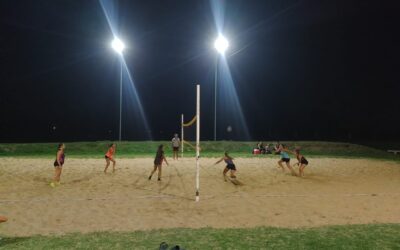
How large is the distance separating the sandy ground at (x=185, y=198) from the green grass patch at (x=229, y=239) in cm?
159

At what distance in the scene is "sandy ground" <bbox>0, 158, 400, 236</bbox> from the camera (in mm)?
11297

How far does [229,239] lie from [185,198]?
5.88 m

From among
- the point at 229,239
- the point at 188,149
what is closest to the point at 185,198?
the point at 229,239

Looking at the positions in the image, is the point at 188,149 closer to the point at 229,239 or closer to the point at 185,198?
the point at 185,198

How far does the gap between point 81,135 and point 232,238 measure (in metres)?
39.5

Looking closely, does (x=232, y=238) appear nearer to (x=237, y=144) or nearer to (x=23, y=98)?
(x=237, y=144)

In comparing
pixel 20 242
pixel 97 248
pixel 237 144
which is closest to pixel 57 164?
pixel 20 242

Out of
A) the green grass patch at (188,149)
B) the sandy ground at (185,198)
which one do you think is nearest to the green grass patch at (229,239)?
the sandy ground at (185,198)

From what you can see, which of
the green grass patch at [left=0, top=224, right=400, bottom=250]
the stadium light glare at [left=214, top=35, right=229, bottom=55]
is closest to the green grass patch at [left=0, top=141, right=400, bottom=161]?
the stadium light glare at [left=214, top=35, right=229, bottom=55]

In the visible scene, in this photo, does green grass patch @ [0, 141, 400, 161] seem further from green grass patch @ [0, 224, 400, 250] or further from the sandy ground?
green grass patch @ [0, 224, 400, 250]

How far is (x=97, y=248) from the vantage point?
7871 millimetres

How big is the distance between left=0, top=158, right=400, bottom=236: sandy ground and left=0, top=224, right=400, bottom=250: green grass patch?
159cm

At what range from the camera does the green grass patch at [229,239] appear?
8.07 metres

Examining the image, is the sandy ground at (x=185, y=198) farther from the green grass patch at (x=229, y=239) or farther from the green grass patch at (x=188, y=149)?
the green grass patch at (x=188, y=149)
